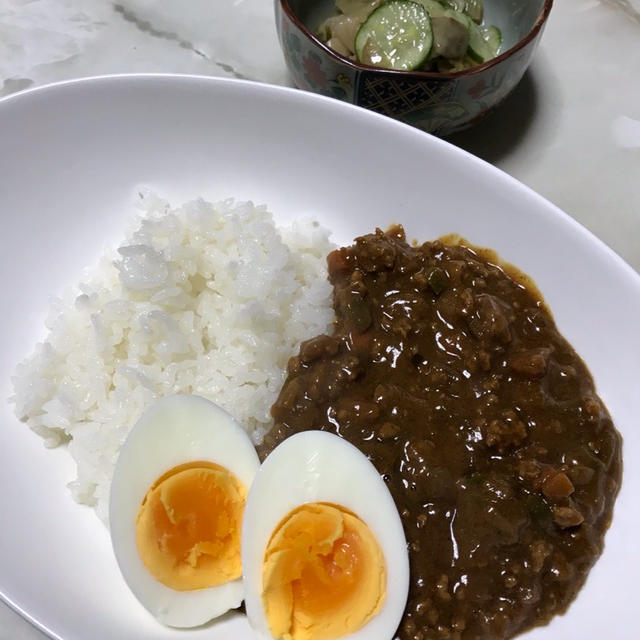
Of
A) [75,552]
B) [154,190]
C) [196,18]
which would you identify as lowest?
[75,552]

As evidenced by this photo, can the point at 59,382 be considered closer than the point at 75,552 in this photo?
No

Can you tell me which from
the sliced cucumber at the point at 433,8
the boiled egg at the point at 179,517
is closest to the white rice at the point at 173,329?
the boiled egg at the point at 179,517

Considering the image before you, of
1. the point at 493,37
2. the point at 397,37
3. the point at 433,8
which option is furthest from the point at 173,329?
the point at 493,37

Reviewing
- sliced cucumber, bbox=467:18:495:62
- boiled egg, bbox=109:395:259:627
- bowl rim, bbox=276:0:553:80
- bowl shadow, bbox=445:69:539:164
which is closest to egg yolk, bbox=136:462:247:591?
boiled egg, bbox=109:395:259:627

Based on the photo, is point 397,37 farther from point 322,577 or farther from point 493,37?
point 322,577

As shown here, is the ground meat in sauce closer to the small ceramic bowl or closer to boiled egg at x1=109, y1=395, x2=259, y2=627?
boiled egg at x1=109, y1=395, x2=259, y2=627

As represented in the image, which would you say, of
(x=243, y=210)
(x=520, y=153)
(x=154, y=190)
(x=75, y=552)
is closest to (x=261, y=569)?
A: (x=75, y=552)

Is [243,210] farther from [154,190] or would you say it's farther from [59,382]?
[59,382]
